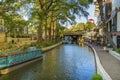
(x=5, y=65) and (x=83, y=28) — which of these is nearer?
(x=5, y=65)

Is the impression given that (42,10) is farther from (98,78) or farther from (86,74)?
(98,78)

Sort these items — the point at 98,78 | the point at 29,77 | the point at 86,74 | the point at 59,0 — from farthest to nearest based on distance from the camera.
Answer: the point at 59,0, the point at 86,74, the point at 29,77, the point at 98,78

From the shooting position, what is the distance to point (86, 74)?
22.5 m

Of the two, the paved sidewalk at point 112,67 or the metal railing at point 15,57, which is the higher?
the metal railing at point 15,57

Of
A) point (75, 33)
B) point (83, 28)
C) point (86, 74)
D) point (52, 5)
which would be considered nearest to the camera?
point (86, 74)

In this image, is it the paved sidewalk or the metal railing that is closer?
the paved sidewalk

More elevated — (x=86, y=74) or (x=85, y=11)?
(x=85, y=11)

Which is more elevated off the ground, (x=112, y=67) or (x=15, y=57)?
(x=15, y=57)

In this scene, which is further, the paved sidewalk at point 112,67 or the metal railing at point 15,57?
the metal railing at point 15,57

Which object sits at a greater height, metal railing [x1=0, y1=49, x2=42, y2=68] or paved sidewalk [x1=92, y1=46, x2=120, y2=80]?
metal railing [x1=0, y1=49, x2=42, y2=68]

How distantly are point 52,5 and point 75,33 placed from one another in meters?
86.0

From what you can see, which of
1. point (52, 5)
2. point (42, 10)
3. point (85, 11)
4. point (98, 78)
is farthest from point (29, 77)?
point (52, 5)

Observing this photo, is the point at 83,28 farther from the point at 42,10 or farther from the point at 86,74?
the point at 86,74

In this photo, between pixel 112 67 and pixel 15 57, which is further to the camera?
pixel 15 57
